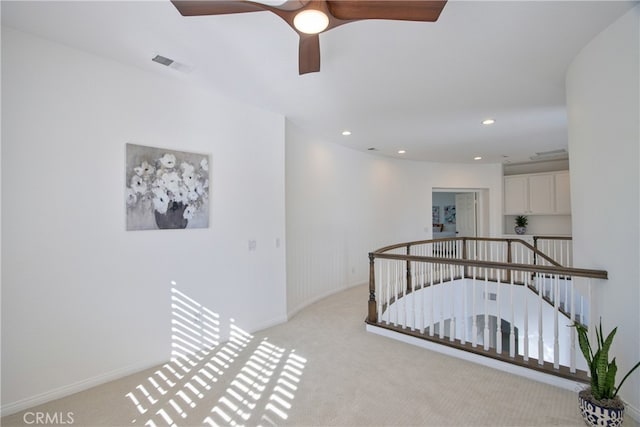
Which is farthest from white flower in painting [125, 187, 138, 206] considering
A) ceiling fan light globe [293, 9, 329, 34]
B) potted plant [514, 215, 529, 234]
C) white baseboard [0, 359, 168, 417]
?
potted plant [514, 215, 529, 234]

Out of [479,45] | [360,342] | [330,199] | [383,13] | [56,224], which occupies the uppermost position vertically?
[479,45]

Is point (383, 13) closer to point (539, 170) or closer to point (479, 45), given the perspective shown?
point (479, 45)

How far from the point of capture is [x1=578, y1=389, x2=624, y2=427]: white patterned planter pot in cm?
168

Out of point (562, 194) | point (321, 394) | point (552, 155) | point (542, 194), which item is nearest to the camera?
point (321, 394)

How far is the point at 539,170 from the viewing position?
292 inches

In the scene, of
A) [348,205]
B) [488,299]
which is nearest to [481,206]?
[488,299]

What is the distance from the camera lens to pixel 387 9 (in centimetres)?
153

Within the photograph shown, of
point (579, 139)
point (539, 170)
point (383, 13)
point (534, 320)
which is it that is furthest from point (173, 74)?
point (539, 170)

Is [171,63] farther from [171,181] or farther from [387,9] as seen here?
[387,9]

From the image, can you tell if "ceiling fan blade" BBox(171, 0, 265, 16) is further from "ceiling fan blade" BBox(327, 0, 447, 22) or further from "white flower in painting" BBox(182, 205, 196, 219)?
"white flower in painting" BBox(182, 205, 196, 219)

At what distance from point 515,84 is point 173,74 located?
3.23m

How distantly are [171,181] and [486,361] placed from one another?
331 cm

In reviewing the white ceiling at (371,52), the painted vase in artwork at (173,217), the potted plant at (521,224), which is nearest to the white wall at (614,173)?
the white ceiling at (371,52)

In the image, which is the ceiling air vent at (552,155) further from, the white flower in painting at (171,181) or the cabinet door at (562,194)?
the white flower in painting at (171,181)
